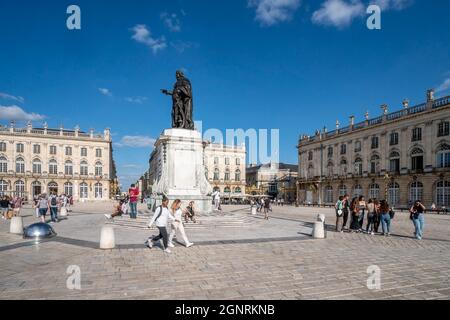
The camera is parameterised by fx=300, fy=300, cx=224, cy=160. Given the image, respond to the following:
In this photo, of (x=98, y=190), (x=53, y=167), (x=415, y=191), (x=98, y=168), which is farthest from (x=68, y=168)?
(x=415, y=191)

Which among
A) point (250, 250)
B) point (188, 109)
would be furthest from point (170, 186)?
point (250, 250)

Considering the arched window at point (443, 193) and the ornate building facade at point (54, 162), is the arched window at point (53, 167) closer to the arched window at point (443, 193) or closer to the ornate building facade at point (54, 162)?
the ornate building facade at point (54, 162)

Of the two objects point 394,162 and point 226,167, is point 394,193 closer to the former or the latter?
point 394,162

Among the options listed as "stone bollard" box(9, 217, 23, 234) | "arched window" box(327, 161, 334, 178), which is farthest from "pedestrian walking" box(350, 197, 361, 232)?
"arched window" box(327, 161, 334, 178)

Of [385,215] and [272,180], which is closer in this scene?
[385,215]

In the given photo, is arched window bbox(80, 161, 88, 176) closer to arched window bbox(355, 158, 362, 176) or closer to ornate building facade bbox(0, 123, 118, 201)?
ornate building facade bbox(0, 123, 118, 201)

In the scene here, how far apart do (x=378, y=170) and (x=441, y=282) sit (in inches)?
1832

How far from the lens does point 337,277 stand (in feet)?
21.2

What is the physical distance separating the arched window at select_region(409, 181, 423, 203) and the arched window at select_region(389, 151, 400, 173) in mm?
3373

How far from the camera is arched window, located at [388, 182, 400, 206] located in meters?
44.4

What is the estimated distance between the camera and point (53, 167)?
61.6 metres

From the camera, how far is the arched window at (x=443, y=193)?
3794 centimetres

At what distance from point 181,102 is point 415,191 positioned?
38561 mm

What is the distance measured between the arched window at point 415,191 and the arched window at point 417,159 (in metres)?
2.14
